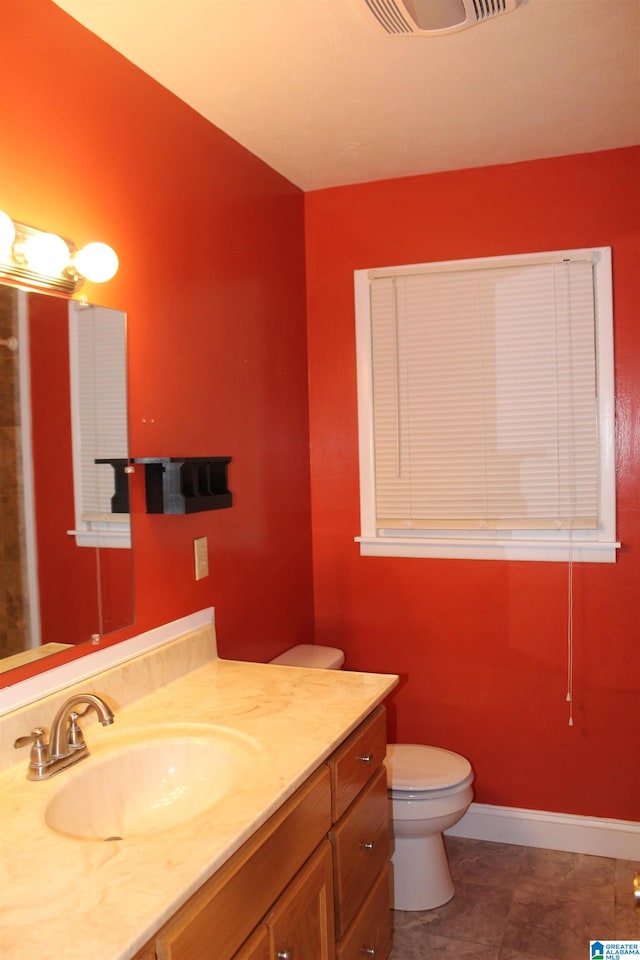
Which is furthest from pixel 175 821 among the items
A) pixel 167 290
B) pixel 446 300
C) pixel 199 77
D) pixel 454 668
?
pixel 446 300

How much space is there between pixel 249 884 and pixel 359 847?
0.62m

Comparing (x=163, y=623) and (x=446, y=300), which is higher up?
(x=446, y=300)

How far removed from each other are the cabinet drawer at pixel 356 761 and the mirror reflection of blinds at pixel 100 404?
2.59 feet

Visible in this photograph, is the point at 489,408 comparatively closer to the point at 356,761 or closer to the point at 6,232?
the point at 356,761

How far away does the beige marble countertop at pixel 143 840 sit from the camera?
3.30 feet

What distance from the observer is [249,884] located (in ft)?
4.29

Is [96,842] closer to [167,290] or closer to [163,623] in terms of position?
[163,623]

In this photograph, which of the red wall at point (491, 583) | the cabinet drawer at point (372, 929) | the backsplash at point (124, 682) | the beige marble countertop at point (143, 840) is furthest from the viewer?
the red wall at point (491, 583)

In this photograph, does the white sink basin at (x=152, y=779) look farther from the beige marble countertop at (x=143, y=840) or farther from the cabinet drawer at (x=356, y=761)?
the cabinet drawer at (x=356, y=761)

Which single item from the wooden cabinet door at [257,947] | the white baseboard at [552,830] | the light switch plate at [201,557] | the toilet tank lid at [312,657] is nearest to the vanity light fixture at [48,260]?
the light switch plate at [201,557]

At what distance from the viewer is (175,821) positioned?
155cm

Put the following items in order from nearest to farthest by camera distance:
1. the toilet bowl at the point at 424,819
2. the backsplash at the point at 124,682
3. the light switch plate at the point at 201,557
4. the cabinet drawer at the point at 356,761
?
the backsplash at the point at 124,682 → the cabinet drawer at the point at 356,761 → the light switch plate at the point at 201,557 → the toilet bowl at the point at 424,819

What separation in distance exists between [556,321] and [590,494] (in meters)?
0.63

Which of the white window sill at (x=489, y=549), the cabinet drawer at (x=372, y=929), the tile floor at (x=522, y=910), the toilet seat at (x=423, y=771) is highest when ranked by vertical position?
the white window sill at (x=489, y=549)
